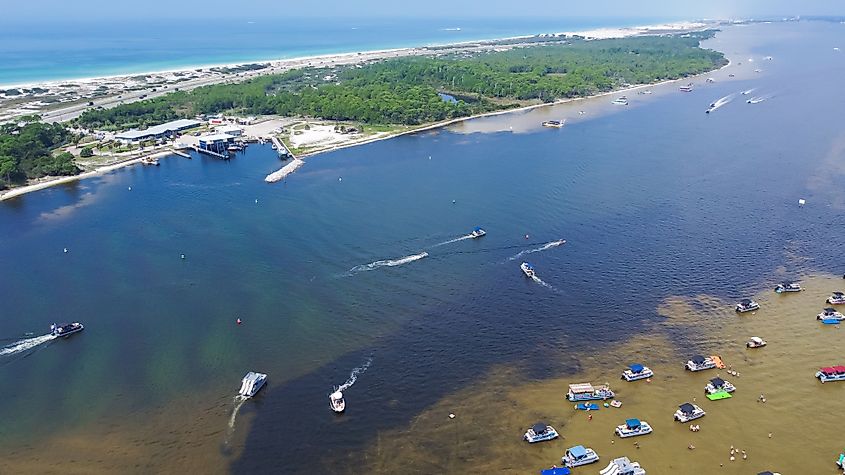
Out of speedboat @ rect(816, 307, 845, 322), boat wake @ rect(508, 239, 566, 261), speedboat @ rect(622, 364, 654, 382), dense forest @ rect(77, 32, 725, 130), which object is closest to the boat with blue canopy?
speedboat @ rect(622, 364, 654, 382)

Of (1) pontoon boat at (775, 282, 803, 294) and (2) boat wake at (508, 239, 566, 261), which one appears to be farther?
(2) boat wake at (508, 239, 566, 261)

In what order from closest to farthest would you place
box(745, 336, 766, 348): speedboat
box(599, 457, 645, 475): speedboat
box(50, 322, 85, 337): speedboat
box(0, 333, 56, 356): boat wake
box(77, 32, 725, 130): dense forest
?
box(599, 457, 645, 475): speedboat
box(745, 336, 766, 348): speedboat
box(0, 333, 56, 356): boat wake
box(50, 322, 85, 337): speedboat
box(77, 32, 725, 130): dense forest

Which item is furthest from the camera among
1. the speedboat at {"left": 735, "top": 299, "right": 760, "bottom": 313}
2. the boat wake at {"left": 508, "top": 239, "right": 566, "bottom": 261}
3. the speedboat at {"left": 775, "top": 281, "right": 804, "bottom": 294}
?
the boat wake at {"left": 508, "top": 239, "right": 566, "bottom": 261}

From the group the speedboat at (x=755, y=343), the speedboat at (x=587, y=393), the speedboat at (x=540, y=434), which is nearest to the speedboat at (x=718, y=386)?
the speedboat at (x=755, y=343)

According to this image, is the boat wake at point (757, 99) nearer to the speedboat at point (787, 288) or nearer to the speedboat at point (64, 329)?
the speedboat at point (787, 288)

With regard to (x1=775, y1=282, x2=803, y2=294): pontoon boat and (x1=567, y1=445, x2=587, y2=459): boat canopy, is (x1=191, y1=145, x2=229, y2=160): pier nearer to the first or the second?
(x1=567, y1=445, x2=587, y2=459): boat canopy

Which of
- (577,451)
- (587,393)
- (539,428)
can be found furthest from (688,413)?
(539,428)

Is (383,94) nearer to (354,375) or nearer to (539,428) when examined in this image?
(354,375)

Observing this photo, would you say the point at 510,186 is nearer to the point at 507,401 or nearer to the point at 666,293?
the point at 666,293
